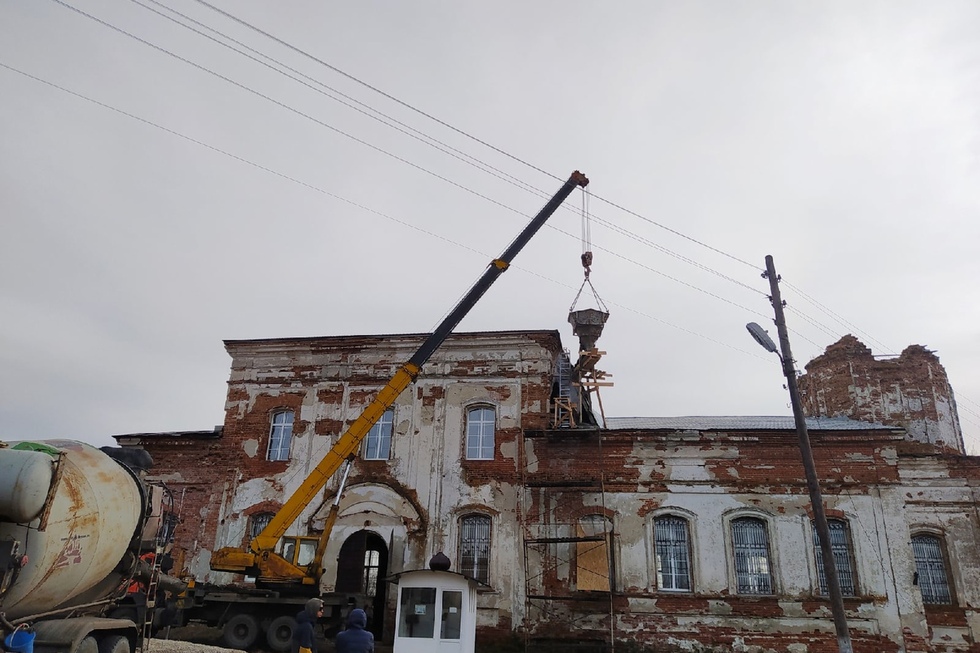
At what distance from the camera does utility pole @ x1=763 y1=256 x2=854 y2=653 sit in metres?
11.9

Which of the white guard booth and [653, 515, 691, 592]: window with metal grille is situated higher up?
[653, 515, 691, 592]: window with metal grille

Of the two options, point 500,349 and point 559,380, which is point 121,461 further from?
point 559,380

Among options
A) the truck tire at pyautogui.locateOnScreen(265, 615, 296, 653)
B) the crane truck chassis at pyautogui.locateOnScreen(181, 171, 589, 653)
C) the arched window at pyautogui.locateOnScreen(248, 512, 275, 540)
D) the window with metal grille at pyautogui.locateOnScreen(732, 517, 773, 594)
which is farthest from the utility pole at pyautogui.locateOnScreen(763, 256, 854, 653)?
the arched window at pyautogui.locateOnScreen(248, 512, 275, 540)

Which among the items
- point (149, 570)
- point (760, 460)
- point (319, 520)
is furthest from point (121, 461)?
point (760, 460)

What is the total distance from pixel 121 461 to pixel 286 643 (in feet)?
23.0

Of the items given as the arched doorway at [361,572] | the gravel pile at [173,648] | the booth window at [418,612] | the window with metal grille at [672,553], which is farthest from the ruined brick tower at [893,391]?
the gravel pile at [173,648]

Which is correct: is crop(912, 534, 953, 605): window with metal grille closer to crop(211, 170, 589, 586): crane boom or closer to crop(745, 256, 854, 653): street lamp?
crop(745, 256, 854, 653): street lamp

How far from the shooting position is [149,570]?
11.1 m

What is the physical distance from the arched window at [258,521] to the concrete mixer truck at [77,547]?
8.43m

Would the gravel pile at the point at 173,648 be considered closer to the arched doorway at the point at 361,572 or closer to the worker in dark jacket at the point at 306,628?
the worker in dark jacket at the point at 306,628

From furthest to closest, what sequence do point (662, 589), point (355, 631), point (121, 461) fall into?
point (662, 589) < point (121, 461) < point (355, 631)

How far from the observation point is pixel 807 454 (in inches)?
500

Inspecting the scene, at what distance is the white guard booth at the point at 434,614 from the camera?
1463 centimetres

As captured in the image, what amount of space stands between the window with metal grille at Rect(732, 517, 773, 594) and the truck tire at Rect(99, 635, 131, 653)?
13.8m
